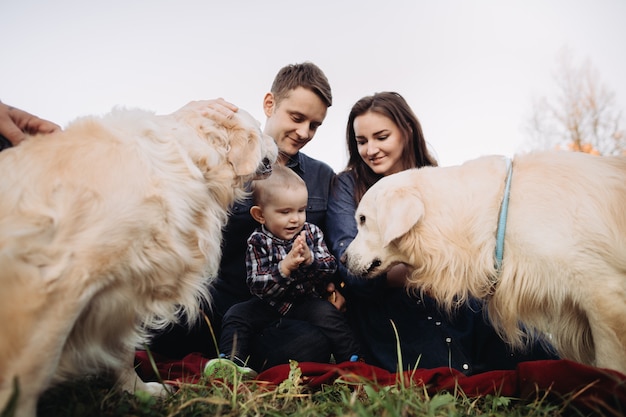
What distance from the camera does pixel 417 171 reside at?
309 cm

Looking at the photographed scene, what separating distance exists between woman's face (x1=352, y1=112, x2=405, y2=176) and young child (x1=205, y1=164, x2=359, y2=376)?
2.95ft

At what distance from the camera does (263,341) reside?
3332mm

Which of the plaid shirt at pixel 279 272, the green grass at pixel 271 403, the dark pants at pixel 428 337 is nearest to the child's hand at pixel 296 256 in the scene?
the plaid shirt at pixel 279 272

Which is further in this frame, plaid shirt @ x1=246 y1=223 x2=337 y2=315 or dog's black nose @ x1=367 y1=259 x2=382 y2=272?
plaid shirt @ x1=246 y1=223 x2=337 y2=315

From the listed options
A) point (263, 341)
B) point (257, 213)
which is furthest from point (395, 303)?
point (257, 213)

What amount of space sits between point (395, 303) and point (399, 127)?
181 centimetres

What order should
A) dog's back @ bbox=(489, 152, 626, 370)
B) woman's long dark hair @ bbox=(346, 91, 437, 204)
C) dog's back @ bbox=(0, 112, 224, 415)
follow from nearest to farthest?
1. dog's back @ bbox=(0, 112, 224, 415)
2. dog's back @ bbox=(489, 152, 626, 370)
3. woman's long dark hair @ bbox=(346, 91, 437, 204)

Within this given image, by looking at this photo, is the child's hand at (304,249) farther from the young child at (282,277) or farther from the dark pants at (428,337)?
the dark pants at (428,337)

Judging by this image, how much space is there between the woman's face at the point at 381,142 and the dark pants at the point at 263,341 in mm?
1790

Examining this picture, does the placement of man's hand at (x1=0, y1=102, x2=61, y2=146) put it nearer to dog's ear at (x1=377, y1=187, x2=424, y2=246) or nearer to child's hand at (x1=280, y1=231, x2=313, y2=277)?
child's hand at (x1=280, y1=231, x2=313, y2=277)

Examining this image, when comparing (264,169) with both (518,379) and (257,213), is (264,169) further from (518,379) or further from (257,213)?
(518,379)

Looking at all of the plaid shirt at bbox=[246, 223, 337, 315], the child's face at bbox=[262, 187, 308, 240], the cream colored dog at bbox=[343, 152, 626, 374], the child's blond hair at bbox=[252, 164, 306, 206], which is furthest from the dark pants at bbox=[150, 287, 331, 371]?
the child's blond hair at bbox=[252, 164, 306, 206]

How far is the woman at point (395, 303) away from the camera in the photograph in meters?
3.25

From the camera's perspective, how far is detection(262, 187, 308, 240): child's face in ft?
11.5
